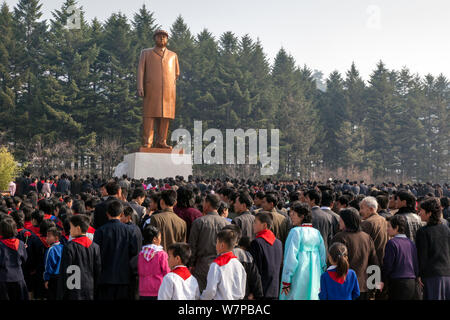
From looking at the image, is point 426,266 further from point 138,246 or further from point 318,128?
point 318,128

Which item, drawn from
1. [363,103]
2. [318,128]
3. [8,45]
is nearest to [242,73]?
[318,128]

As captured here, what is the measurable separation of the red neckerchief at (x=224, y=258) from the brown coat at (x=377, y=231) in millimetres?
2213

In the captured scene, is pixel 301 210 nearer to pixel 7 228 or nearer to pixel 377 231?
pixel 377 231

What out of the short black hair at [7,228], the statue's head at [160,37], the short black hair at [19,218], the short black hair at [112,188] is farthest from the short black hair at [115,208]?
the statue's head at [160,37]

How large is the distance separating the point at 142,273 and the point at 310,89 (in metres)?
52.9

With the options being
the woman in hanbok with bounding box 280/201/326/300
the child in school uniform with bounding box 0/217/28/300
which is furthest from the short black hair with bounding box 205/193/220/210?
the child in school uniform with bounding box 0/217/28/300

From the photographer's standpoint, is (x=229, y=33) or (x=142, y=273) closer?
(x=142, y=273)

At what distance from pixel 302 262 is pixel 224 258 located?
44.5 inches

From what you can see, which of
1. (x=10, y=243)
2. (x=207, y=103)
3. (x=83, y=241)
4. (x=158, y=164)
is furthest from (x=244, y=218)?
(x=207, y=103)

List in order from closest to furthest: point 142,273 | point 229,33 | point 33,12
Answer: point 142,273 → point 33,12 → point 229,33

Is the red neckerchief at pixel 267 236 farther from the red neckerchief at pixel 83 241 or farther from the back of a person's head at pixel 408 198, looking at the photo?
the back of a person's head at pixel 408 198

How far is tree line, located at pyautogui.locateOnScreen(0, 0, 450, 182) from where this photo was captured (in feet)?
123

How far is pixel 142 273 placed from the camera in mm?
4820

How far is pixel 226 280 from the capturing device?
13.9 feet
